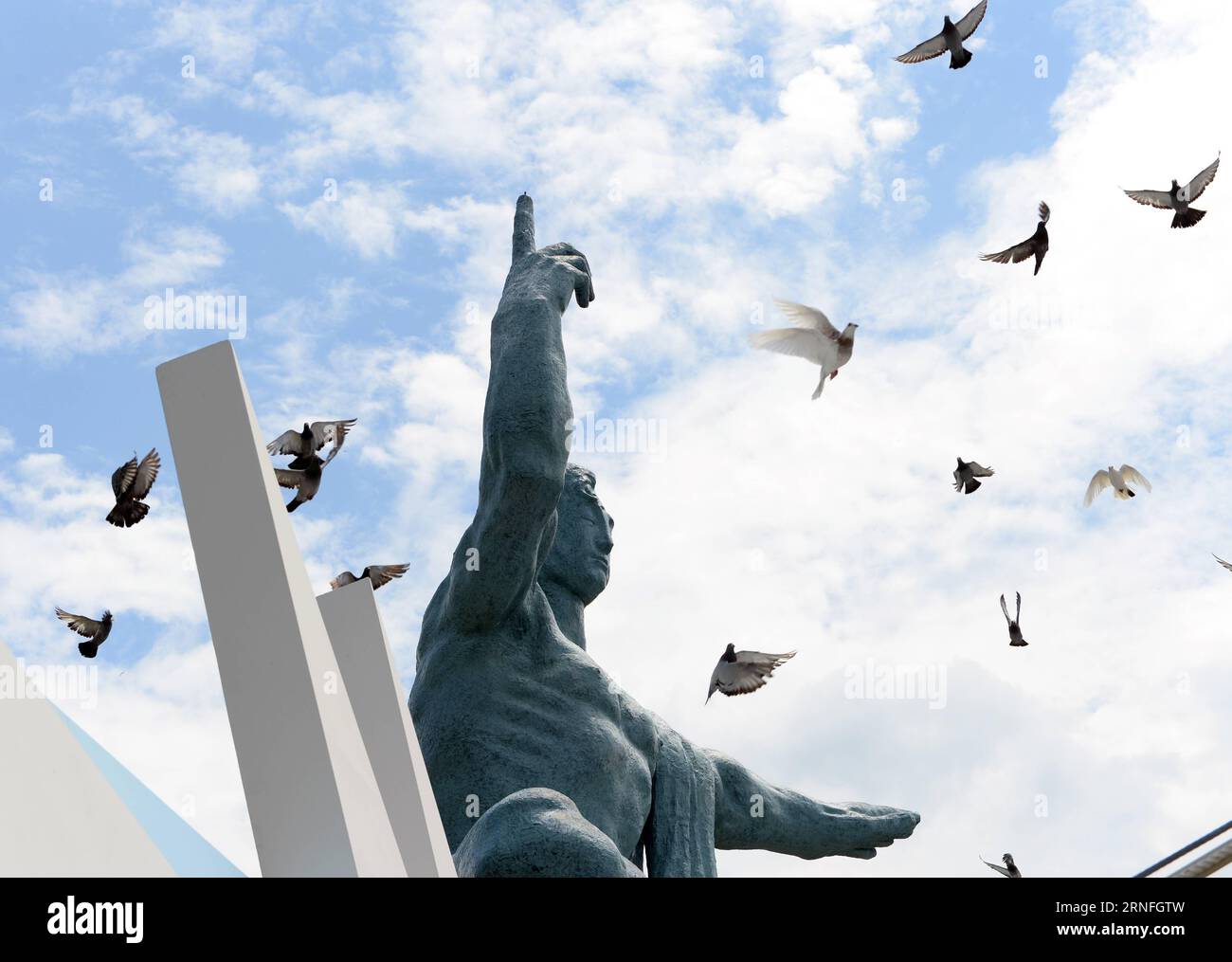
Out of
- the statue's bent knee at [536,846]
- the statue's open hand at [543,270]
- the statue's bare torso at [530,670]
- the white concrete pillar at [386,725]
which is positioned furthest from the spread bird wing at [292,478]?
the statue's bent knee at [536,846]

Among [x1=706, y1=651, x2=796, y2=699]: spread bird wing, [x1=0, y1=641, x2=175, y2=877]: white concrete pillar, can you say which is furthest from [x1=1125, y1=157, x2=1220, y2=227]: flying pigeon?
[x1=0, y1=641, x2=175, y2=877]: white concrete pillar

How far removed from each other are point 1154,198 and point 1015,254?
3.77 ft

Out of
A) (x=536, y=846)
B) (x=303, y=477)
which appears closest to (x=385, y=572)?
(x=303, y=477)

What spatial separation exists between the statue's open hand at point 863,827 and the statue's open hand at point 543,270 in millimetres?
3360

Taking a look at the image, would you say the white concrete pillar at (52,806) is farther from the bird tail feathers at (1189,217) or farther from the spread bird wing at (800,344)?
the bird tail feathers at (1189,217)

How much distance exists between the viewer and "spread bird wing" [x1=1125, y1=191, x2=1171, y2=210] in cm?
1088

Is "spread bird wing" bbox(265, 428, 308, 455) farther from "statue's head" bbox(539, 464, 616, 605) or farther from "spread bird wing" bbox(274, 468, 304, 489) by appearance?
"statue's head" bbox(539, 464, 616, 605)

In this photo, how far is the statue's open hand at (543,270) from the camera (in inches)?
317

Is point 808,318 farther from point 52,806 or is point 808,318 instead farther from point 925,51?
point 52,806

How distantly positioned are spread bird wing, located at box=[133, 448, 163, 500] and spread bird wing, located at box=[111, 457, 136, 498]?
0.03 metres
